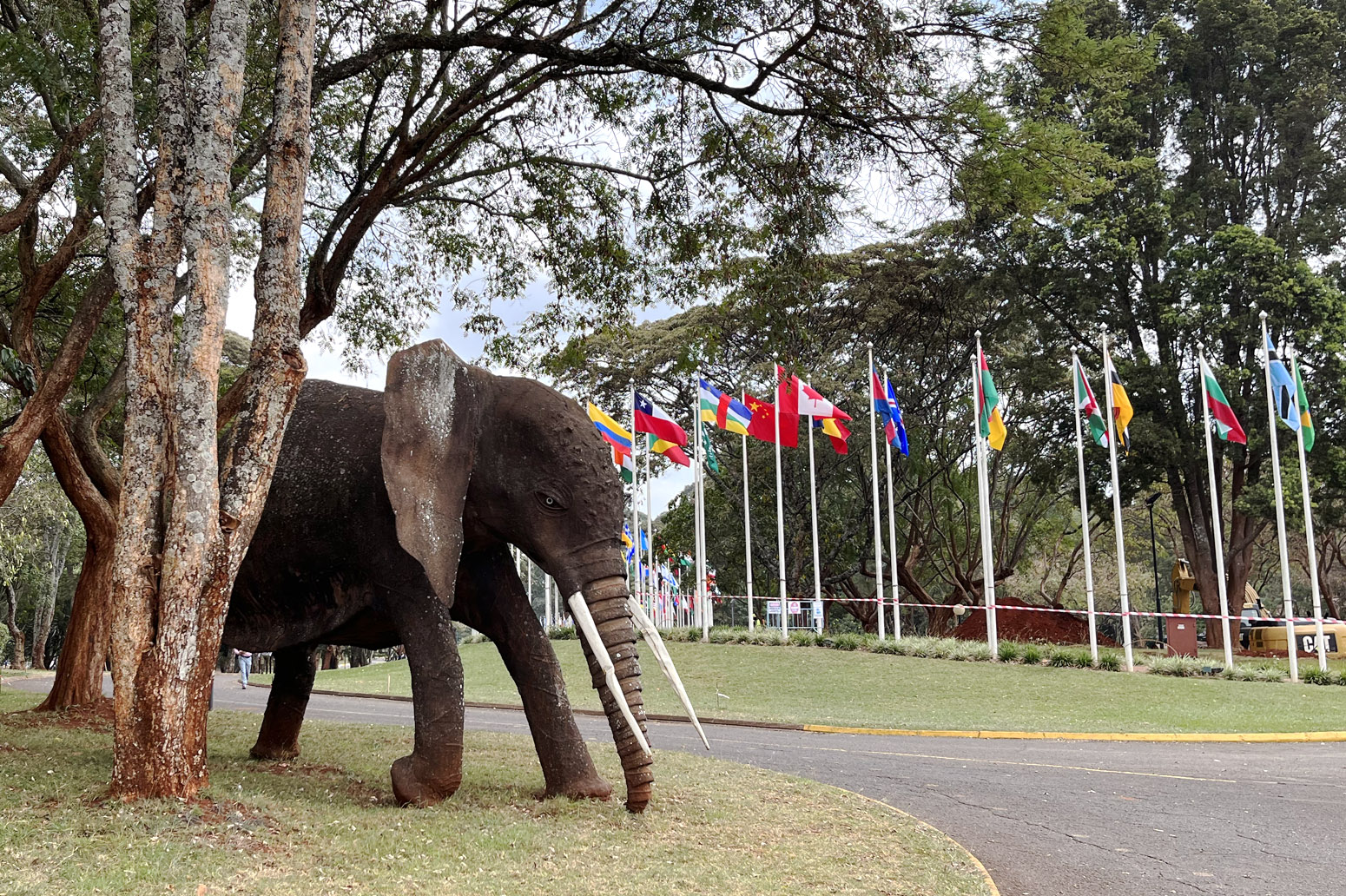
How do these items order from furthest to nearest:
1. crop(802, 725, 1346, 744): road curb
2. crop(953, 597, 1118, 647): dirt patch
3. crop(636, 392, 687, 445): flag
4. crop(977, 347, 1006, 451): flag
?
crop(953, 597, 1118, 647): dirt patch
crop(636, 392, 687, 445): flag
crop(977, 347, 1006, 451): flag
crop(802, 725, 1346, 744): road curb

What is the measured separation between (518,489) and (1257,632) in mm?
30452

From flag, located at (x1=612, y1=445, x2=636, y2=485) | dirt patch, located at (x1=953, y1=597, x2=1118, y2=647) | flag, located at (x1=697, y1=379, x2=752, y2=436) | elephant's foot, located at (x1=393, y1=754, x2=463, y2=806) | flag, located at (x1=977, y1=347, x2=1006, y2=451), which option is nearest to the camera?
elephant's foot, located at (x1=393, y1=754, x2=463, y2=806)

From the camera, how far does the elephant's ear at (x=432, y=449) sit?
257 inches

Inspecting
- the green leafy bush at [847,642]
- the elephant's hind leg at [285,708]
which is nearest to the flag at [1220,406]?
the green leafy bush at [847,642]

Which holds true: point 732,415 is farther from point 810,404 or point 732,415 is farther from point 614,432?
point 614,432

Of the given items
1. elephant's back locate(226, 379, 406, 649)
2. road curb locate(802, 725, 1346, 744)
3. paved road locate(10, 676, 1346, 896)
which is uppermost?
elephant's back locate(226, 379, 406, 649)

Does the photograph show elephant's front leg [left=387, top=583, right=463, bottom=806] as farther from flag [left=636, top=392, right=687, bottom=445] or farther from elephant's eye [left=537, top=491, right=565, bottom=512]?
flag [left=636, top=392, right=687, bottom=445]

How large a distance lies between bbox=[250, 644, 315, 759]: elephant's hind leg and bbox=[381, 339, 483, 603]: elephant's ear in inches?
119

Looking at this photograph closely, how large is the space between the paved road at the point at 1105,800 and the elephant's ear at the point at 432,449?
4.15 metres

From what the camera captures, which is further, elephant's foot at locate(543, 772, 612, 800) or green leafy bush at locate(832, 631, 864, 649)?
green leafy bush at locate(832, 631, 864, 649)

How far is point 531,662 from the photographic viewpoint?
7.53 meters

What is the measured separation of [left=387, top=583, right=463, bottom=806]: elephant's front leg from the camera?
22.2 ft

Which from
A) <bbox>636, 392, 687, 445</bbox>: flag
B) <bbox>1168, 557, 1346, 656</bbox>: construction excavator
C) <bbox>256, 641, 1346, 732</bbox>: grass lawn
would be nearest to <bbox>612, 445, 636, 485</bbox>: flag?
<bbox>636, 392, 687, 445</bbox>: flag

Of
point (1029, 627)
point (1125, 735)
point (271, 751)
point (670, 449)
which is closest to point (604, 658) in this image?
point (271, 751)
